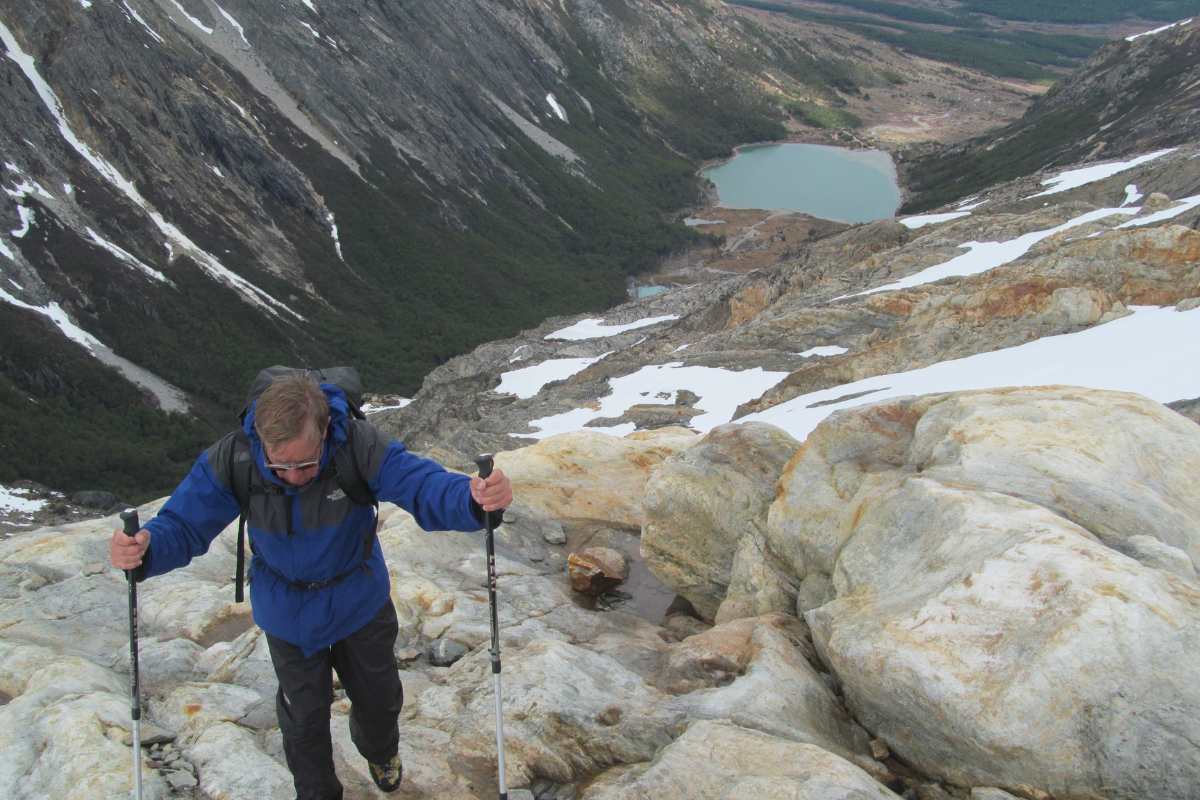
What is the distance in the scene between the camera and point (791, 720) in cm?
731

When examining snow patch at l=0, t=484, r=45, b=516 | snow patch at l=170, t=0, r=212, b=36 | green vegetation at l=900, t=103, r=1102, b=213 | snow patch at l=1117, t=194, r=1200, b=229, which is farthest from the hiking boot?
snow patch at l=170, t=0, r=212, b=36

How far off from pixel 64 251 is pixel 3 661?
8353 centimetres

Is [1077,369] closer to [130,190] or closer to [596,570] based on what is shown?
[596,570]

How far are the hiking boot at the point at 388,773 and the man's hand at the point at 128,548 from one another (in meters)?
2.49

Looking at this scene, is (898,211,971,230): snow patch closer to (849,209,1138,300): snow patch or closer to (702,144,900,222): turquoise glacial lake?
(849,209,1138,300): snow patch

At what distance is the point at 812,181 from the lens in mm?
163875

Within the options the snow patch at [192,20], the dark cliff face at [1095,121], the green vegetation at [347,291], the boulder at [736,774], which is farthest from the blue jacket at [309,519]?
the snow patch at [192,20]

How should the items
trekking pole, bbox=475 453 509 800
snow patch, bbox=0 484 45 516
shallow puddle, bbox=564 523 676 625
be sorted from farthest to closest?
snow patch, bbox=0 484 45 516
shallow puddle, bbox=564 523 676 625
trekking pole, bbox=475 453 509 800

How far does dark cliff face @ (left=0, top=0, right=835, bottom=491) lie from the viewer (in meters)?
74.6

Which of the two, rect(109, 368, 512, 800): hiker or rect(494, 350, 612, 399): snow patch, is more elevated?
rect(494, 350, 612, 399): snow patch

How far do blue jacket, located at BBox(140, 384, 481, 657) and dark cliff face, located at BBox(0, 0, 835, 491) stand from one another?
63.8 m

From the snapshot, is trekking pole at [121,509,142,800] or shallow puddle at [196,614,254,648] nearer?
trekking pole at [121,509,142,800]

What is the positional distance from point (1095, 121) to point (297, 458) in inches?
5228

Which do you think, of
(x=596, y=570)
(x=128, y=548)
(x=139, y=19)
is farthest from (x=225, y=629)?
(x=139, y=19)
